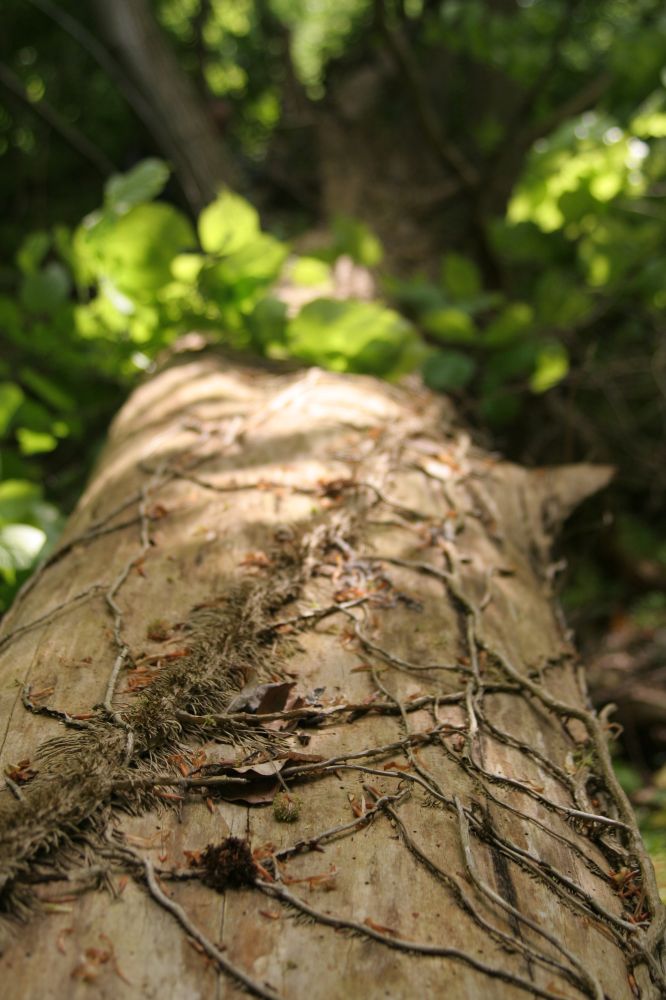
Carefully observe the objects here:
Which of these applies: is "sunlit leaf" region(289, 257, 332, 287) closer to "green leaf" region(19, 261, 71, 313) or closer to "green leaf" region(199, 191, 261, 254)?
"green leaf" region(199, 191, 261, 254)

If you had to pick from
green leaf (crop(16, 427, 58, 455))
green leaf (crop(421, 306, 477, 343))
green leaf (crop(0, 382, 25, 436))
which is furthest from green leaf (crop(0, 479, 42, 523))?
green leaf (crop(421, 306, 477, 343))

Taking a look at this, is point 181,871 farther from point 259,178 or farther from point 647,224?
point 259,178

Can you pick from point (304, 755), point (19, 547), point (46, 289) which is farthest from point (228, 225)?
point (304, 755)

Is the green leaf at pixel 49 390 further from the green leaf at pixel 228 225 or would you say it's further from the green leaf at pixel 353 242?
the green leaf at pixel 353 242

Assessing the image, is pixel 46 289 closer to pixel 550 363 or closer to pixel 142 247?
pixel 142 247

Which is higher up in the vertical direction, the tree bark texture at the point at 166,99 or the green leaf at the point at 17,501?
the tree bark texture at the point at 166,99

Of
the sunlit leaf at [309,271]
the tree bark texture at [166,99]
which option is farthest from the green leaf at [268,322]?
the tree bark texture at [166,99]

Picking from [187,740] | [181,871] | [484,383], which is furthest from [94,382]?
[181,871]

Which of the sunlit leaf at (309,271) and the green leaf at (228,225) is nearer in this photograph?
the green leaf at (228,225)
